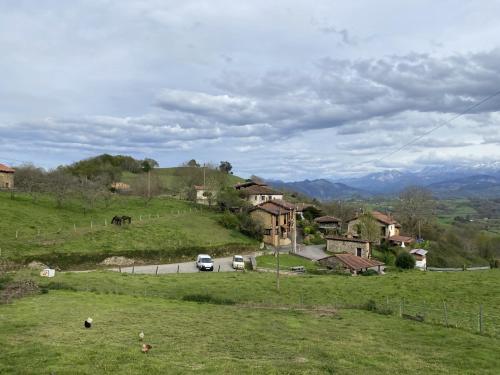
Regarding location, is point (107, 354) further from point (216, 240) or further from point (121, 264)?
point (216, 240)

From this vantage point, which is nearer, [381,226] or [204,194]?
[381,226]

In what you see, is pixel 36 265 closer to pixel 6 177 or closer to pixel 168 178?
pixel 6 177

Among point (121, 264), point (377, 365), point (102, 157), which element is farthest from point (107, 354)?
point (102, 157)

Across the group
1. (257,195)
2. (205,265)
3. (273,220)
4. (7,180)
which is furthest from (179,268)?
(7,180)

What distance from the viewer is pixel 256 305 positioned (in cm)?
3170

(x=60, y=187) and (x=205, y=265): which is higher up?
(x=60, y=187)

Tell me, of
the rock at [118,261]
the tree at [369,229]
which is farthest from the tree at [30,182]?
the tree at [369,229]

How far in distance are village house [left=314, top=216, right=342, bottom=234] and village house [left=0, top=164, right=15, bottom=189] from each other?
6704 centimetres

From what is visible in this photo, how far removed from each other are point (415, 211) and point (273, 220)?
59300 mm

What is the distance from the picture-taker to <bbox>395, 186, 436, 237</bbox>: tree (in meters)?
122

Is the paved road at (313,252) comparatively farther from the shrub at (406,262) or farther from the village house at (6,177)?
the village house at (6,177)

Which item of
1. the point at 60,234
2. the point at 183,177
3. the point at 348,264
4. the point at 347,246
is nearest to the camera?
the point at 60,234

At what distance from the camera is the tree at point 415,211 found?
399 ft

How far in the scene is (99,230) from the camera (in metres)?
59.9
